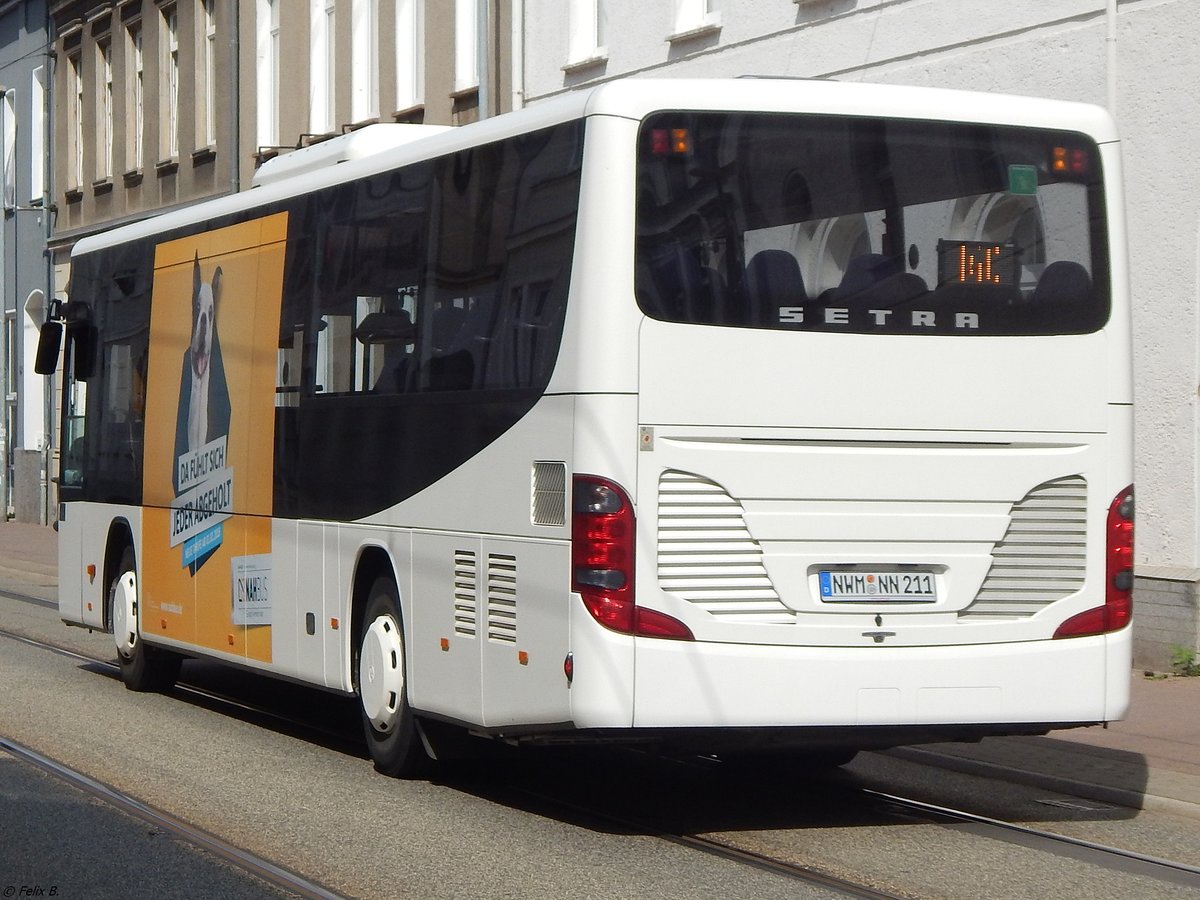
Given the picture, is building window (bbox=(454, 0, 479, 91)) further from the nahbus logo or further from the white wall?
the nahbus logo

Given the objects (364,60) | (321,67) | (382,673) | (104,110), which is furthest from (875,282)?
(104,110)

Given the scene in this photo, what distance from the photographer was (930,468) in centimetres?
842

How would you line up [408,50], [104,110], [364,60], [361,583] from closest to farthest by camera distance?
[361,583] → [408,50] → [364,60] → [104,110]

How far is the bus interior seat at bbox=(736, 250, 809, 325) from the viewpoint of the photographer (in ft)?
27.1

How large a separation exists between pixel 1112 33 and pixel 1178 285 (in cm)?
193

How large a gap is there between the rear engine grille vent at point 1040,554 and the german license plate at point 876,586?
0.23 m

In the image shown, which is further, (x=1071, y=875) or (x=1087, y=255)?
(x=1087, y=255)

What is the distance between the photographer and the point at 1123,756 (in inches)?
415

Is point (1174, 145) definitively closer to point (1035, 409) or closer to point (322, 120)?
point (1035, 409)

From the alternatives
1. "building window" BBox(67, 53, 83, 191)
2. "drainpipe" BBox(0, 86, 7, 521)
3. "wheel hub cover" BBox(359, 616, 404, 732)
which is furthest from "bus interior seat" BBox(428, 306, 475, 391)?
"drainpipe" BBox(0, 86, 7, 521)

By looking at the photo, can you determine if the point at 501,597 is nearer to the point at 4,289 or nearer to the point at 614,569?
the point at 614,569

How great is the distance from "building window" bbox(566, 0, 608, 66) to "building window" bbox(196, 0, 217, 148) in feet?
40.2

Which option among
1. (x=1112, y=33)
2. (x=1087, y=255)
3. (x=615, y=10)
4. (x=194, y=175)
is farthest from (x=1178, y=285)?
(x=194, y=175)

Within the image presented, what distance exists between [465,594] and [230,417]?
135 inches
